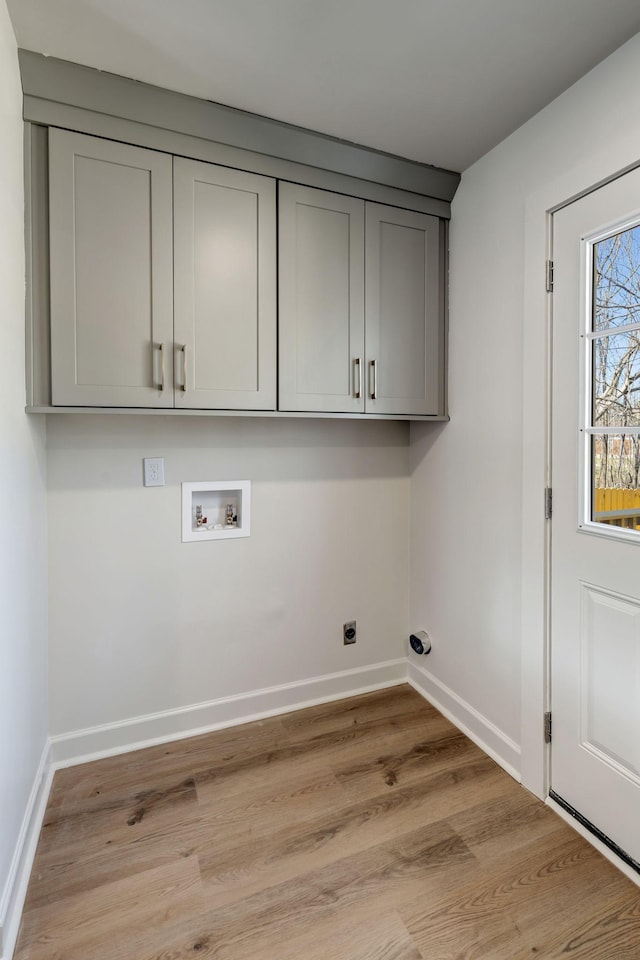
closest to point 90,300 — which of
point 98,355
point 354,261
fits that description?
point 98,355

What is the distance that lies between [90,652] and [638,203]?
8.05 ft

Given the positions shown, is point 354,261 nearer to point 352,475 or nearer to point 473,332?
point 473,332

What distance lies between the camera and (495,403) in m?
1.97

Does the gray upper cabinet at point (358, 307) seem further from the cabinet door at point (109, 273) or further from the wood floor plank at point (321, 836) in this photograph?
the wood floor plank at point (321, 836)

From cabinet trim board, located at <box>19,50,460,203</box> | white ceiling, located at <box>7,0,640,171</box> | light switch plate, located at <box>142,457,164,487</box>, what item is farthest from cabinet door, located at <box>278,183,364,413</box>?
light switch plate, located at <box>142,457,164,487</box>

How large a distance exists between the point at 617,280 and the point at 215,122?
1.47 m

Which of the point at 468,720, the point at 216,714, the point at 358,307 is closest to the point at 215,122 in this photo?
the point at 358,307

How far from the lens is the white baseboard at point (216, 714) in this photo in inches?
77.5

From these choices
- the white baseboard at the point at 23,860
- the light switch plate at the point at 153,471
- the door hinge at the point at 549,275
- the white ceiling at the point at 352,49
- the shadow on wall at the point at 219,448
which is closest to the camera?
the white baseboard at the point at 23,860

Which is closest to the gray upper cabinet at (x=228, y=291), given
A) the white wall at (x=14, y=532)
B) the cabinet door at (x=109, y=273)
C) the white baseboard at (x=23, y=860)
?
the cabinet door at (x=109, y=273)

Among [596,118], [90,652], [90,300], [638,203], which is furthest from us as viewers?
[90,652]

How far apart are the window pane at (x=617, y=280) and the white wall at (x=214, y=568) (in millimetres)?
1125

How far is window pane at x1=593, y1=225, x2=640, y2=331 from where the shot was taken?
1.45 metres

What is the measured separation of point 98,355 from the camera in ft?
5.44
